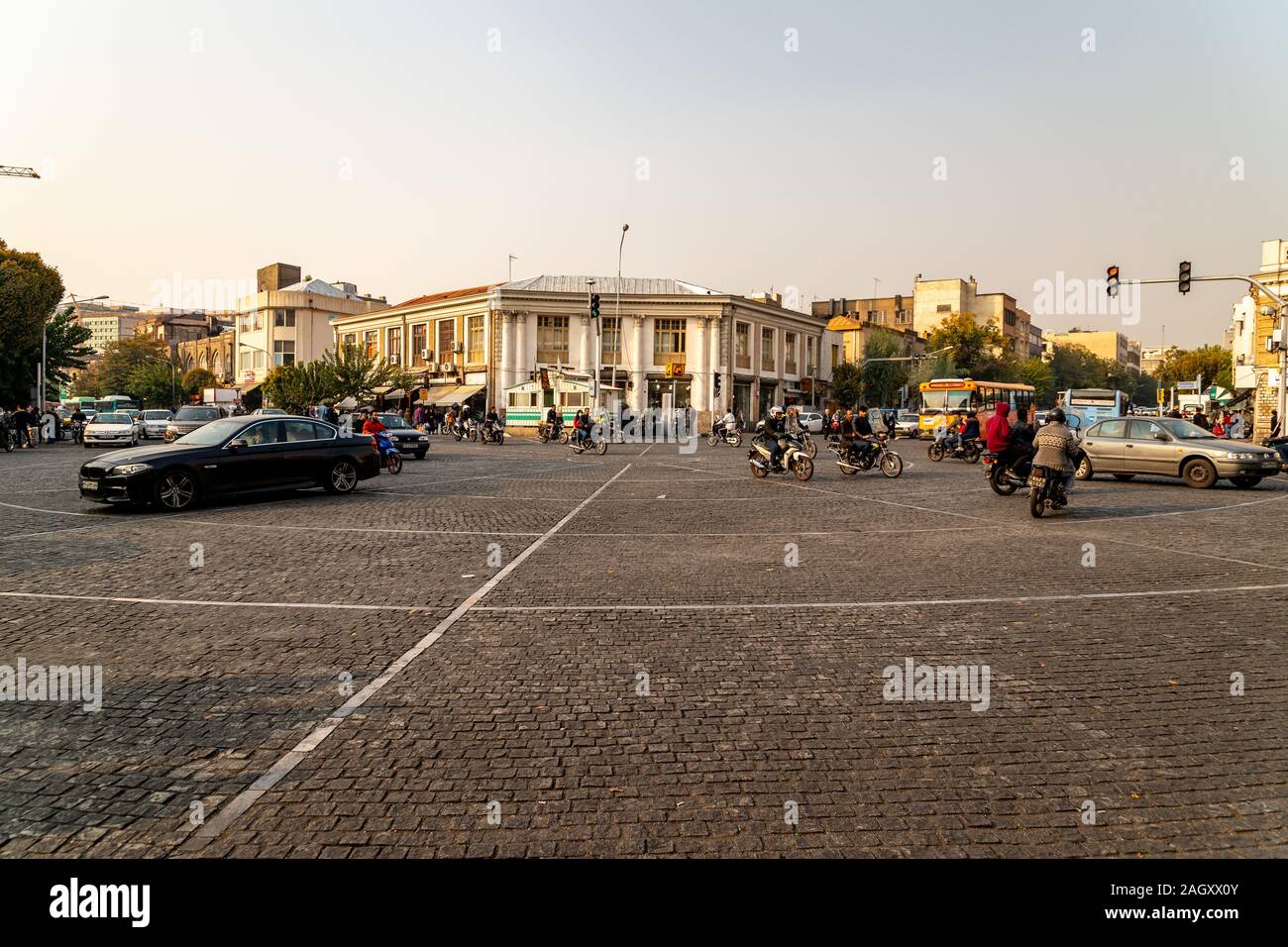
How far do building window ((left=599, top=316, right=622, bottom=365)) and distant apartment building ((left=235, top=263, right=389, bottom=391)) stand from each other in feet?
102

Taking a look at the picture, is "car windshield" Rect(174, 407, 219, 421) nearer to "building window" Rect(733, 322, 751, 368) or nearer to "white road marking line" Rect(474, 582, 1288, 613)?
"white road marking line" Rect(474, 582, 1288, 613)

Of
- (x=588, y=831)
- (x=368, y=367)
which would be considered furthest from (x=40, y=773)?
(x=368, y=367)

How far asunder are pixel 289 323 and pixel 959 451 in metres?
71.6

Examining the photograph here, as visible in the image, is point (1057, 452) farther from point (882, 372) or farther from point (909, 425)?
point (882, 372)

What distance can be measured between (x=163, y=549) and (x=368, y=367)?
4755 cm

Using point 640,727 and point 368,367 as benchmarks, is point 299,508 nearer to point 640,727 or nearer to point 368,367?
point 640,727

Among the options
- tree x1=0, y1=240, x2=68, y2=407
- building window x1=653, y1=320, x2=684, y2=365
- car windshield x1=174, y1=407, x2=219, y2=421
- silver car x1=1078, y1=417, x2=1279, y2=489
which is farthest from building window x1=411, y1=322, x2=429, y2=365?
silver car x1=1078, y1=417, x2=1279, y2=489

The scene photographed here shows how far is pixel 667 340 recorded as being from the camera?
64438 mm

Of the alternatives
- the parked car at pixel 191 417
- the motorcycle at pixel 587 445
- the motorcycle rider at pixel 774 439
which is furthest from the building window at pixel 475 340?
the motorcycle rider at pixel 774 439

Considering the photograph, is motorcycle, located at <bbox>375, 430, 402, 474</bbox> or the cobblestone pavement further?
motorcycle, located at <bbox>375, 430, 402, 474</bbox>

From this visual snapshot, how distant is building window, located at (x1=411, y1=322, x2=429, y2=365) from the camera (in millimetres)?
69500

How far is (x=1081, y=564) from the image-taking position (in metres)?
9.72

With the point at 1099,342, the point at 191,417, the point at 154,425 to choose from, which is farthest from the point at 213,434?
the point at 1099,342
